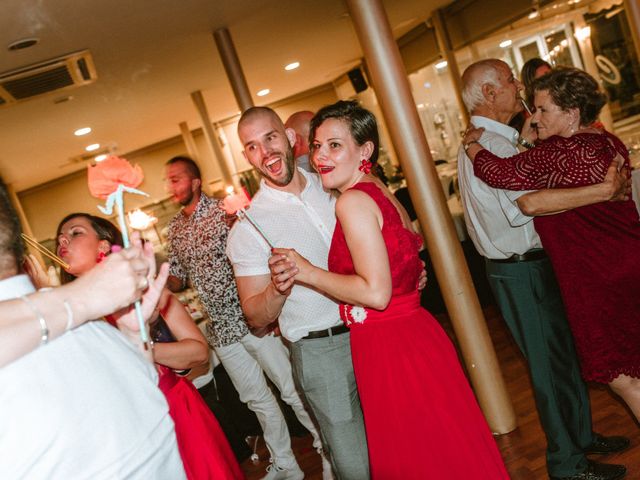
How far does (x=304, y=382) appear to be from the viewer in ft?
7.73

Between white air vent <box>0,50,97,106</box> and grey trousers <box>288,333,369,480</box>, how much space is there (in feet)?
12.9

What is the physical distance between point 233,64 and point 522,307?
15.0 ft

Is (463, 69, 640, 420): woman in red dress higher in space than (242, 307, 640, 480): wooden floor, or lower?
higher

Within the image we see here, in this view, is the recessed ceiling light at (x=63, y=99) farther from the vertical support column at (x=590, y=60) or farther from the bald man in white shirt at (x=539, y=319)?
the vertical support column at (x=590, y=60)

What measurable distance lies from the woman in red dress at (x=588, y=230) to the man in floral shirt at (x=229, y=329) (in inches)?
71.5

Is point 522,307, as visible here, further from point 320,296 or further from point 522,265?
point 320,296

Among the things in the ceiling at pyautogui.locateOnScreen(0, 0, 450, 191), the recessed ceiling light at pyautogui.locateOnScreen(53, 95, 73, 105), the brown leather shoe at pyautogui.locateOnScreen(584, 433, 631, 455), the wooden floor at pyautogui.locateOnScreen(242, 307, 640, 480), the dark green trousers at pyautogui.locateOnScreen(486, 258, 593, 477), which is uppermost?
the ceiling at pyautogui.locateOnScreen(0, 0, 450, 191)

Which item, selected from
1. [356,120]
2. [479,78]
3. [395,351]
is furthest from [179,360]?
[479,78]

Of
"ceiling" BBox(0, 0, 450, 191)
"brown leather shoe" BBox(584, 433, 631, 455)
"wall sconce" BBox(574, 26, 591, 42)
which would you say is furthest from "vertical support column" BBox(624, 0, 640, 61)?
"brown leather shoe" BBox(584, 433, 631, 455)

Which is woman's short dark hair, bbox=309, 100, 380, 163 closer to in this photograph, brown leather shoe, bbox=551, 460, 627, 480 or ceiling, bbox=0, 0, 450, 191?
brown leather shoe, bbox=551, 460, 627, 480

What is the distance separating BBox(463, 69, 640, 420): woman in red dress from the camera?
2.37 metres

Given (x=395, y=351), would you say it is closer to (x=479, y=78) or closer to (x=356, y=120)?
(x=356, y=120)

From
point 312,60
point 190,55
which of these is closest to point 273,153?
point 190,55

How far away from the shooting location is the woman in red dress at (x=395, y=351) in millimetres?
1928
